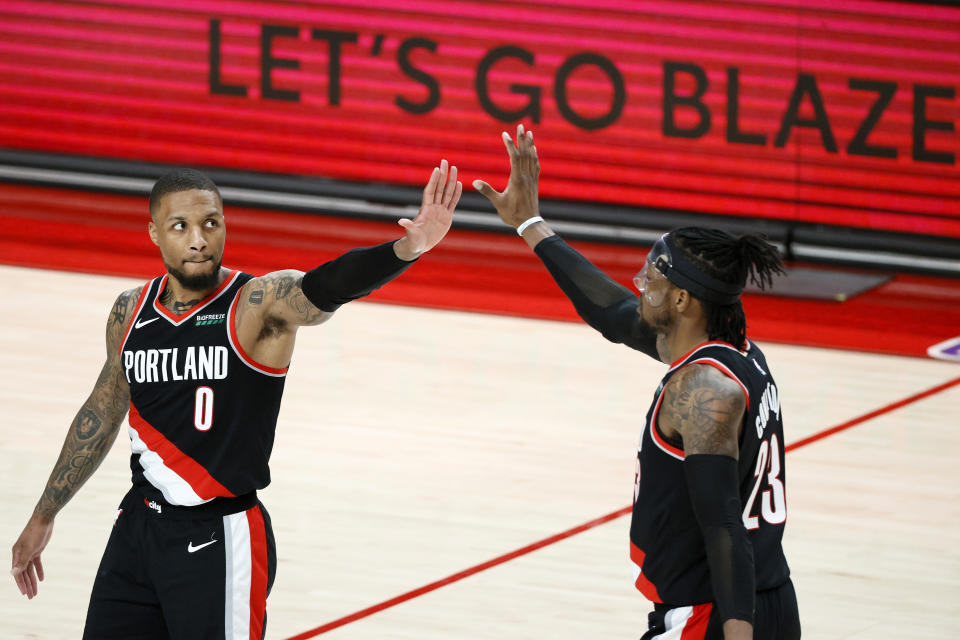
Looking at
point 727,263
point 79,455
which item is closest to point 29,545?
point 79,455

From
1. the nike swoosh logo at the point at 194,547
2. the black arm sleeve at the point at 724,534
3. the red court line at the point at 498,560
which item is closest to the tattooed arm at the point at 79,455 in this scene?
the nike swoosh logo at the point at 194,547

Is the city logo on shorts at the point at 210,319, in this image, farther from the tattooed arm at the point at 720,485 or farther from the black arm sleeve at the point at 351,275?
the tattooed arm at the point at 720,485

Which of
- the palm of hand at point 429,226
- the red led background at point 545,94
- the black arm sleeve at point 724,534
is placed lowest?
the black arm sleeve at point 724,534

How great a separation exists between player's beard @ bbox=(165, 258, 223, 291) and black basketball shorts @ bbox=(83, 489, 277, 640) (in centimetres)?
57

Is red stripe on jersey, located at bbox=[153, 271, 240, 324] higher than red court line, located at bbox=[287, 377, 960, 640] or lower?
higher

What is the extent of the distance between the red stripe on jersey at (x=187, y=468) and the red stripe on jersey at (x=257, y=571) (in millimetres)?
104

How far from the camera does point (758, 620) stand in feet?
11.5

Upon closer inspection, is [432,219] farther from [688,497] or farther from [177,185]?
[688,497]

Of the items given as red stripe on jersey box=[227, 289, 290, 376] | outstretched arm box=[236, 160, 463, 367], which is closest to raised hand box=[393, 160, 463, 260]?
outstretched arm box=[236, 160, 463, 367]

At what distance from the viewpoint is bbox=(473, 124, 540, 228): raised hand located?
432cm

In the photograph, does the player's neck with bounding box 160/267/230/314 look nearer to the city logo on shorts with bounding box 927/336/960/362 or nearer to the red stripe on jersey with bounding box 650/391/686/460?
the red stripe on jersey with bounding box 650/391/686/460

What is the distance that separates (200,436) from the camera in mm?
3891

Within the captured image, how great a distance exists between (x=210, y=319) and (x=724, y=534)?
1491 mm

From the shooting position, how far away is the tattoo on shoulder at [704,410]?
3.28 m
